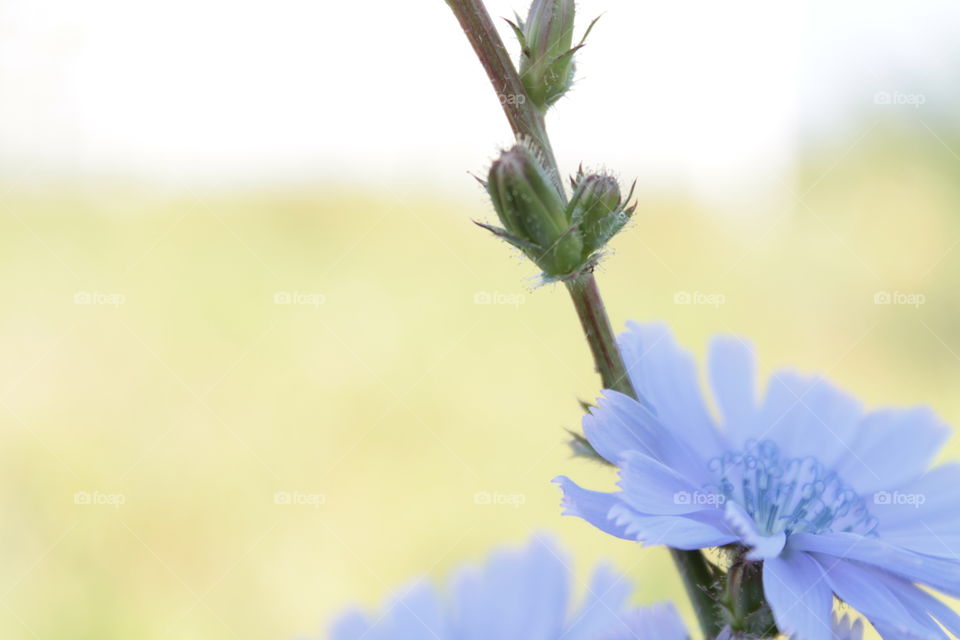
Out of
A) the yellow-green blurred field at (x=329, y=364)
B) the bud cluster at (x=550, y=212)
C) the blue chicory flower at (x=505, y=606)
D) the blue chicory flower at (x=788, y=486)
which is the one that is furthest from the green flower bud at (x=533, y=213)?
the yellow-green blurred field at (x=329, y=364)

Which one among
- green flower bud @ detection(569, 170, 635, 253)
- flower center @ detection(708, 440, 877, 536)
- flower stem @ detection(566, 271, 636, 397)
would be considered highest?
green flower bud @ detection(569, 170, 635, 253)

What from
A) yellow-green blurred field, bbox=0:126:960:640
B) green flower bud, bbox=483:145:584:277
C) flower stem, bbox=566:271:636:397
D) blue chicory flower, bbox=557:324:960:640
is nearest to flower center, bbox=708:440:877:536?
blue chicory flower, bbox=557:324:960:640

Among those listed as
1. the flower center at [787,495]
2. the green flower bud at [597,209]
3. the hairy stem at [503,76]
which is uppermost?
the hairy stem at [503,76]

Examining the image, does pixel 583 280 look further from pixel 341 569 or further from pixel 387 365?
pixel 387 365

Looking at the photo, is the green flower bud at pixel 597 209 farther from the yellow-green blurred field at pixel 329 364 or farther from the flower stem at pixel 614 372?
the yellow-green blurred field at pixel 329 364

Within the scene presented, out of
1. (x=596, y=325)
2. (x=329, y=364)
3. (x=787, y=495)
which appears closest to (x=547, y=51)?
(x=596, y=325)

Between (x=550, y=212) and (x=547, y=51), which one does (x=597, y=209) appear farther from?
(x=547, y=51)

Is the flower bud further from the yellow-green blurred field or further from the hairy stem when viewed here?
the yellow-green blurred field

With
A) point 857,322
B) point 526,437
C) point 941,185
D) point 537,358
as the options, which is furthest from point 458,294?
point 941,185
